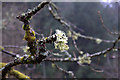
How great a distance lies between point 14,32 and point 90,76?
29.5 feet

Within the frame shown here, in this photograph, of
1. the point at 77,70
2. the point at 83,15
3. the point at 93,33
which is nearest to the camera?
the point at 77,70

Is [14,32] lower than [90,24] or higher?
lower

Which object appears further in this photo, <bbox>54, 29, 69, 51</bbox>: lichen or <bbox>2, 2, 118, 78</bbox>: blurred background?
<bbox>2, 2, 118, 78</bbox>: blurred background

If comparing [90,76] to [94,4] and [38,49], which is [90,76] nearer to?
[94,4]

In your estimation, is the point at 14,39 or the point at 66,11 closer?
the point at 14,39

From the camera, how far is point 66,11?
14094 millimetres

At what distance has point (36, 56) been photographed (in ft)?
3.17

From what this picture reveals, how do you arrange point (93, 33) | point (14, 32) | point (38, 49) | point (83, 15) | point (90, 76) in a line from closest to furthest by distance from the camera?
point (38, 49)
point (14, 32)
point (90, 76)
point (93, 33)
point (83, 15)

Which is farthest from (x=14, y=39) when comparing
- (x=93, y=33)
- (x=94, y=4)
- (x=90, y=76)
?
(x=94, y=4)

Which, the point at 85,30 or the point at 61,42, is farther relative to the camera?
the point at 85,30

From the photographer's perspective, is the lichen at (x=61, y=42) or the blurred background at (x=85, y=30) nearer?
the lichen at (x=61, y=42)

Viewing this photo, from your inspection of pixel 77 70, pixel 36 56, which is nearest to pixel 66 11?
pixel 77 70

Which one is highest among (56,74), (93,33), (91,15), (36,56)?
(91,15)

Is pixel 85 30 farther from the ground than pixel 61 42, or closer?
farther from the ground
